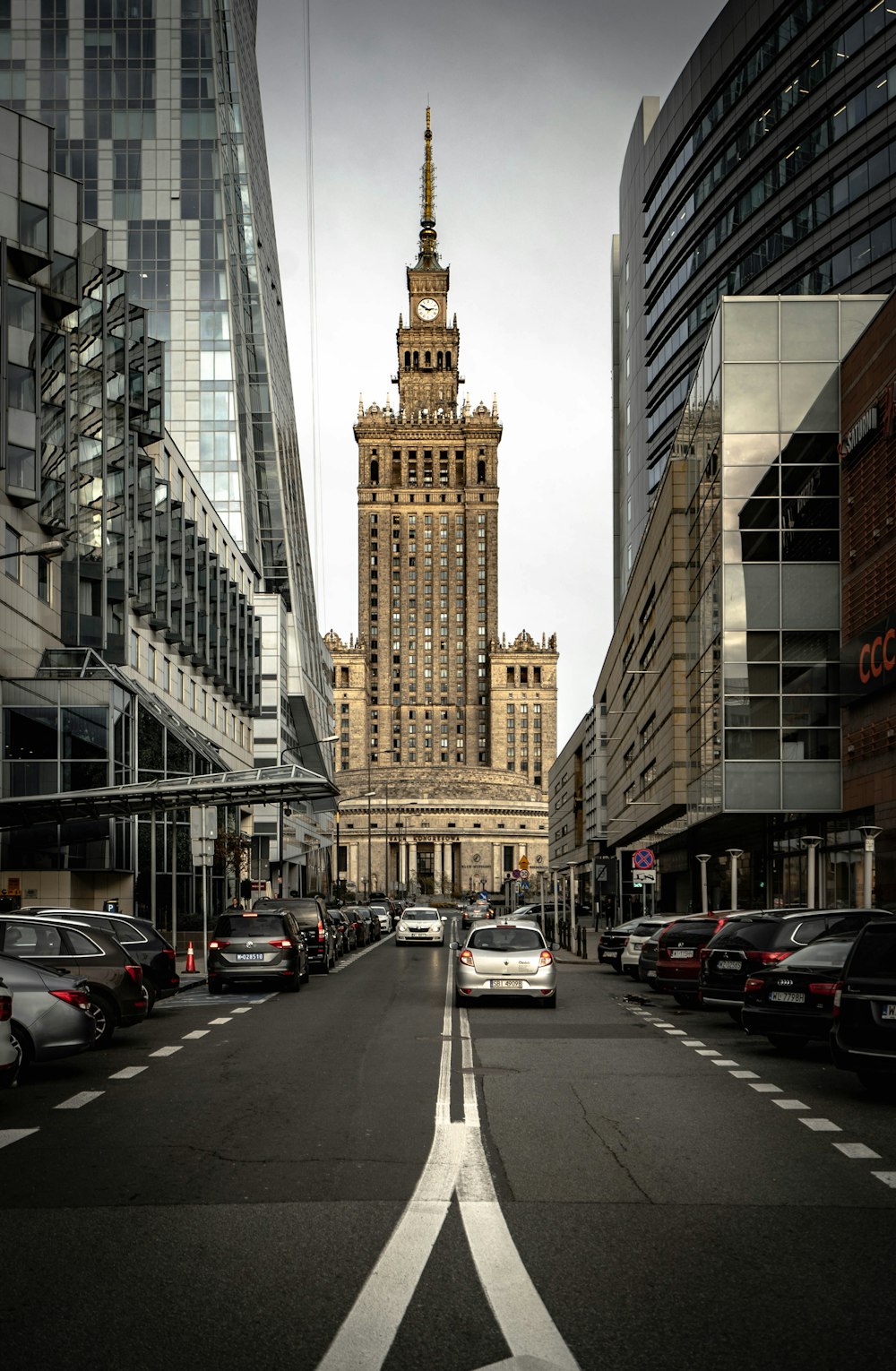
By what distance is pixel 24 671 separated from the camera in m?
37.1

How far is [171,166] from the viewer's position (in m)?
78.8

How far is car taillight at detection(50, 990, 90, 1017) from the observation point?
13.1 meters

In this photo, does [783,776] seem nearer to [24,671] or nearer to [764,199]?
[24,671]

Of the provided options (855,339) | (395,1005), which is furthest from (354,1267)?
(855,339)

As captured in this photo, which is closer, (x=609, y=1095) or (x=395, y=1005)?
(x=609, y=1095)

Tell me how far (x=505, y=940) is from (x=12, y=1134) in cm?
1229

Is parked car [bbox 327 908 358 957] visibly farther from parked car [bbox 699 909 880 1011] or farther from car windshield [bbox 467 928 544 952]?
parked car [bbox 699 909 880 1011]

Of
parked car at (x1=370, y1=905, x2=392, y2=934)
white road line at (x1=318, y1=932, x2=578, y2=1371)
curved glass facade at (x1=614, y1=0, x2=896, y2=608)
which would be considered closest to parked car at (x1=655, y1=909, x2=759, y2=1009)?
white road line at (x1=318, y1=932, x2=578, y2=1371)

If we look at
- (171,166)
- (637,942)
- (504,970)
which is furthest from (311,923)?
(171,166)

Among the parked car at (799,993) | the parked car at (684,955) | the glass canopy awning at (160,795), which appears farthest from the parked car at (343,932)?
the parked car at (799,993)

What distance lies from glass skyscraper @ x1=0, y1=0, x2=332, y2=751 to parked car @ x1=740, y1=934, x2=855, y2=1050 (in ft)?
214

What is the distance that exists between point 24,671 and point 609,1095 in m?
28.0

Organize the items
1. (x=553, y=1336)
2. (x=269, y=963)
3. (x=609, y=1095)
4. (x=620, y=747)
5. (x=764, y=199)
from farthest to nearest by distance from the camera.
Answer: (x=620, y=747), (x=764, y=199), (x=269, y=963), (x=609, y=1095), (x=553, y=1336)

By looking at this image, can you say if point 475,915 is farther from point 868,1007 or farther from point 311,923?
point 868,1007
